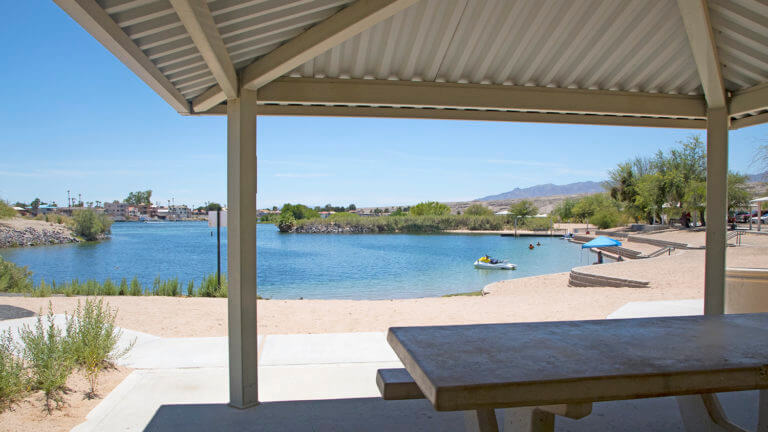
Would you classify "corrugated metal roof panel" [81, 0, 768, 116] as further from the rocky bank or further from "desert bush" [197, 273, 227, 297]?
the rocky bank

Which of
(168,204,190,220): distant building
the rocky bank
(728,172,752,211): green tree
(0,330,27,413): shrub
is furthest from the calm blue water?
(168,204,190,220): distant building

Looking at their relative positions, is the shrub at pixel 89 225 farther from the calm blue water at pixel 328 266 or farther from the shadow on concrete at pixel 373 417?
the shadow on concrete at pixel 373 417

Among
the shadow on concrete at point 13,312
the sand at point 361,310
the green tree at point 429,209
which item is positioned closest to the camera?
the shadow on concrete at point 13,312

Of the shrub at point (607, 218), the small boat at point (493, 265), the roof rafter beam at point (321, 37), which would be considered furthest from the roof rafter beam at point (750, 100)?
the shrub at point (607, 218)

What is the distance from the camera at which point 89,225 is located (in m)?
37.5

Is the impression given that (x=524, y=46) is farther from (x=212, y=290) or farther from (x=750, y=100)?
(x=212, y=290)

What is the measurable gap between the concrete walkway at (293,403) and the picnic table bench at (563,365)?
118 centimetres

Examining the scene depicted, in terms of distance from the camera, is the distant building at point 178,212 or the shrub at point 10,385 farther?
the distant building at point 178,212

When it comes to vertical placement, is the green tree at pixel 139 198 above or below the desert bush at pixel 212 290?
above

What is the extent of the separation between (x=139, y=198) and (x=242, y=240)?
9197 cm

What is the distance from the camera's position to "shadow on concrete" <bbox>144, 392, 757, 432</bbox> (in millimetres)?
3029

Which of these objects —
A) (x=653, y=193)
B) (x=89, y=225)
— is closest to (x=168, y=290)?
(x=89, y=225)

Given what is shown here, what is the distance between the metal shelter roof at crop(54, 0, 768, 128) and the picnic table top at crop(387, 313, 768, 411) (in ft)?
5.78

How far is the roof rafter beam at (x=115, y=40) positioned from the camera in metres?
1.80
